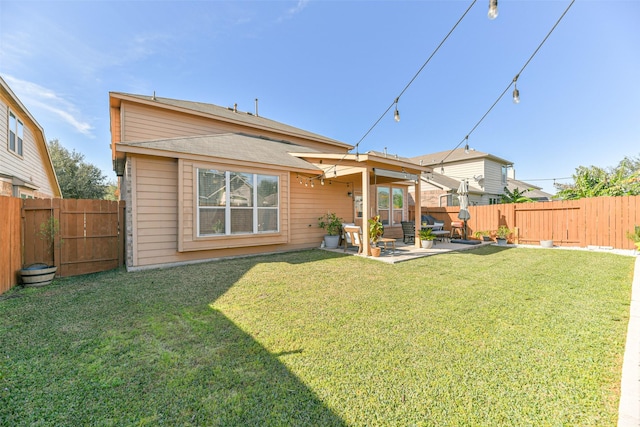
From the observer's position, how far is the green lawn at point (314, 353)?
1938 mm

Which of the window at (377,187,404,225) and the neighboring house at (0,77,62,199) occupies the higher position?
the neighboring house at (0,77,62,199)

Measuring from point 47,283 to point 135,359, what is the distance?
4837mm

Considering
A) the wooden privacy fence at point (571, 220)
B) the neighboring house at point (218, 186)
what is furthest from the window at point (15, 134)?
the wooden privacy fence at point (571, 220)

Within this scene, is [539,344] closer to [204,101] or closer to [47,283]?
[47,283]

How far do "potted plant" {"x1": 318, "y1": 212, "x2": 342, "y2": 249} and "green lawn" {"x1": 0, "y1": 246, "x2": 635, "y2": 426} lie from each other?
444cm

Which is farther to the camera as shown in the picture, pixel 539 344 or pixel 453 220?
pixel 453 220

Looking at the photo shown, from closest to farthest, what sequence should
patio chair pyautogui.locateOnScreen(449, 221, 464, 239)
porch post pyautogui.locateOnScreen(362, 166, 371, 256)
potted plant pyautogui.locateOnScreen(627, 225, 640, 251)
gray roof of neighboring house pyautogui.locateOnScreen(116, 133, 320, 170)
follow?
1. gray roof of neighboring house pyautogui.locateOnScreen(116, 133, 320, 170)
2. porch post pyautogui.locateOnScreen(362, 166, 371, 256)
3. potted plant pyautogui.locateOnScreen(627, 225, 640, 251)
4. patio chair pyautogui.locateOnScreen(449, 221, 464, 239)

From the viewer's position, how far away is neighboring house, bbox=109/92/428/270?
21.8ft

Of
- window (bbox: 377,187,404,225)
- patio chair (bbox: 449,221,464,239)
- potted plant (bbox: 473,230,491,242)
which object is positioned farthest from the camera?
patio chair (bbox: 449,221,464,239)

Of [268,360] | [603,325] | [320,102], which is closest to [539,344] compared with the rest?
[603,325]

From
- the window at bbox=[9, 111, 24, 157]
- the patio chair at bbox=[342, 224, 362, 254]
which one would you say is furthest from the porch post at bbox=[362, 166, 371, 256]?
the window at bbox=[9, 111, 24, 157]

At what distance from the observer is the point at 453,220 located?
14516 mm

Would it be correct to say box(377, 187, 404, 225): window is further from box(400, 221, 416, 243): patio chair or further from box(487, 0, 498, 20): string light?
box(487, 0, 498, 20): string light

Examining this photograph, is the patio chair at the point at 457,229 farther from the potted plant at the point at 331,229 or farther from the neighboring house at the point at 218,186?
the potted plant at the point at 331,229
